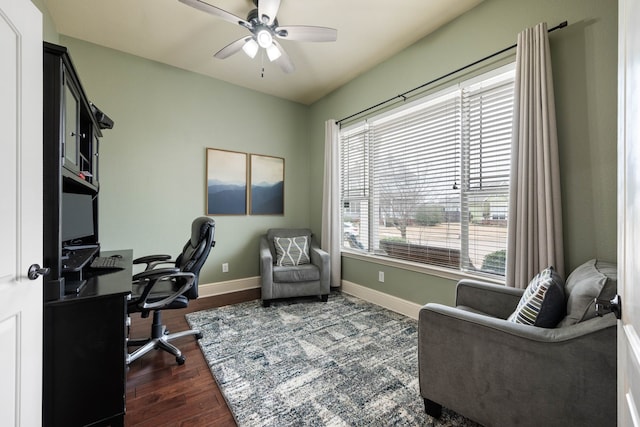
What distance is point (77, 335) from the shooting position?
1205 millimetres

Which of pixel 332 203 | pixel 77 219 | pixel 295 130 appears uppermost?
pixel 295 130

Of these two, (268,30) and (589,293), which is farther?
(268,30)

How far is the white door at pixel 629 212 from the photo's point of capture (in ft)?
1.99

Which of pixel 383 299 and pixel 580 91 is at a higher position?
pixel 580 91

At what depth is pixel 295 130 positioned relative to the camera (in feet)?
13.5

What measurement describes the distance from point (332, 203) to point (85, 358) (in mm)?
2756

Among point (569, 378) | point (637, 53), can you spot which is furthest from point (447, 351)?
point (637, 53)

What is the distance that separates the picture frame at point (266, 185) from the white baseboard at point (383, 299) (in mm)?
1496

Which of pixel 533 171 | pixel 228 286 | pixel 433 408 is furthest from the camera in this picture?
pixel 228 286

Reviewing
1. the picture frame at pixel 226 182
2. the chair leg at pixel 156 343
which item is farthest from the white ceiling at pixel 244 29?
the chair leg at pixel 156 343

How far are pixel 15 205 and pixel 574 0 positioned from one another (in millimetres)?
3120

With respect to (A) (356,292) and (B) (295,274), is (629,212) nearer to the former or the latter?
(B) (295,274)

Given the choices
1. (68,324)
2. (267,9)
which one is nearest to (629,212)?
(68,324)

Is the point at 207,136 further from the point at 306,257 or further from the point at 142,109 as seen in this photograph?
the point at 306,257
